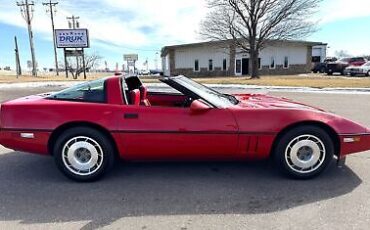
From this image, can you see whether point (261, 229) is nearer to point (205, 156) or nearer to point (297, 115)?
point (205, 156)

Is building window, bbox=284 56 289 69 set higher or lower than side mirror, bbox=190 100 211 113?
higher

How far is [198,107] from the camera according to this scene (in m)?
3.75

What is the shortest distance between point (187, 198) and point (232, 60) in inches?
1457

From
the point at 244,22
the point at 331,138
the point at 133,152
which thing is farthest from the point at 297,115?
the point at 244,22

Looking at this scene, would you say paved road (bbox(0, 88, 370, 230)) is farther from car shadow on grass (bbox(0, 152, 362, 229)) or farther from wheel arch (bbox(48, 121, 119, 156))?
wheel arch (bbox(48, 121, 119, 156))

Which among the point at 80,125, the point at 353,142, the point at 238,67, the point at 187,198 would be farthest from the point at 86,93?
the point at 238,67

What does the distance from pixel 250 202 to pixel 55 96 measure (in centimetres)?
265

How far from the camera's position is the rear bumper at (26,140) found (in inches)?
154

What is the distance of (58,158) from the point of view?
154 inches

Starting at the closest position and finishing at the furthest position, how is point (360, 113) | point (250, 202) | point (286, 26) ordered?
point (250, 202)
point (360, 113)
point (286, 26)

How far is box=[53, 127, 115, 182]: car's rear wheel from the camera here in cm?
388

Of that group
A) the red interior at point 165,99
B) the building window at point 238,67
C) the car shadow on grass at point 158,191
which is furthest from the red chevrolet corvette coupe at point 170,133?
the building window at point 238,67

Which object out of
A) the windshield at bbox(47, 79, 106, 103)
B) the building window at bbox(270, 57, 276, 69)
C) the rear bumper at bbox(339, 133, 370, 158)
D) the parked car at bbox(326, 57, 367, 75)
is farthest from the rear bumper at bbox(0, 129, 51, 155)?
the building window at bbox(270, 57, 276, 69)

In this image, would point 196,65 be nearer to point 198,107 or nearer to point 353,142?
point 353,142
